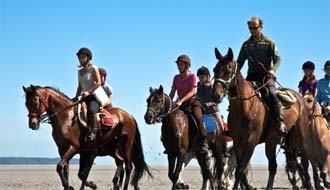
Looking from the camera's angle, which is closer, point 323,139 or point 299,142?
point 299,142

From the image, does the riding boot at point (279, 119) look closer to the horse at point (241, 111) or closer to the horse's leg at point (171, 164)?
the horse at point (241, 111)

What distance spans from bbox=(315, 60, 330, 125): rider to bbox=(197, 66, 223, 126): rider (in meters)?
3.07

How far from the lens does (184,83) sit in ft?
56.6

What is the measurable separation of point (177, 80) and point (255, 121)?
3.14m

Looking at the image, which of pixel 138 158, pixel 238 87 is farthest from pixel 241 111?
pixel 138 158

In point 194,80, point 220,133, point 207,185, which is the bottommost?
point 207,185

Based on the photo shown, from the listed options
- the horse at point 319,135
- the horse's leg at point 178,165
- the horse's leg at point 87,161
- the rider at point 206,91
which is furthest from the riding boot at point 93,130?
A: the horse at point 319,135

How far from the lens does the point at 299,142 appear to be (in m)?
16.8

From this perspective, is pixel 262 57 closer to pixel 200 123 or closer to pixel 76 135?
pixel 200 123

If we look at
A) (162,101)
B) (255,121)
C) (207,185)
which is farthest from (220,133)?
(255,121)

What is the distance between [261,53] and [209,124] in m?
3.09

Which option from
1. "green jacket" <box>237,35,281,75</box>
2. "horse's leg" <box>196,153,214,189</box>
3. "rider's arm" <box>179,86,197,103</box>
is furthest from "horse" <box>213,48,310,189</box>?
"horse's leg" <box>196,153,214,189</box>

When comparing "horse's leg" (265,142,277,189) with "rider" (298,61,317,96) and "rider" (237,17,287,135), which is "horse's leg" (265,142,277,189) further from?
"rider" (298,61,317,96)

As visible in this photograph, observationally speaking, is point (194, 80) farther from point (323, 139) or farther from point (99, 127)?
point (323, 139)
